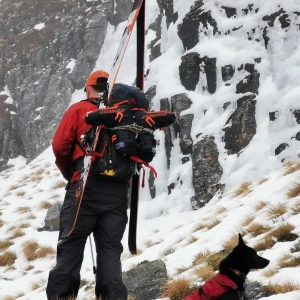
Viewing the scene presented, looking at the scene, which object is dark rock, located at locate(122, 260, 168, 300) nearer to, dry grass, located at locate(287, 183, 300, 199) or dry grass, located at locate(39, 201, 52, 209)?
dry grass, located at locate(287, 183, 300, 199)

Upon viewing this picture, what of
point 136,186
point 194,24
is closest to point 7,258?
point 136,186

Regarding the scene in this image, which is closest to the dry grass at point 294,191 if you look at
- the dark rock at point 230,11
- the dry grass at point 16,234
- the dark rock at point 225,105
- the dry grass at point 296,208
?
the dry grass at point 296,208

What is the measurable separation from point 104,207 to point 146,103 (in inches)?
41.7

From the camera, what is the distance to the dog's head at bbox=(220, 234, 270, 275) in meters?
3.94

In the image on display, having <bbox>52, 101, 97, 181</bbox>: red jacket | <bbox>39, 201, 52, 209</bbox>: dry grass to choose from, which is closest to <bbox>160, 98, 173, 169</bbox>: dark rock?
<bbox>39, 201, 52, 209</bbox>: dry grass

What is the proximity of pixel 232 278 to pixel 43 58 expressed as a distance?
28.3m

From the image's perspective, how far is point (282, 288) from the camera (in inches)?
175

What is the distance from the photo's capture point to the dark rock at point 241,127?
12656 mm

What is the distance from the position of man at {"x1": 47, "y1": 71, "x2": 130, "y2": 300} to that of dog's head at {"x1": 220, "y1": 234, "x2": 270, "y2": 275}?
94 centimetres

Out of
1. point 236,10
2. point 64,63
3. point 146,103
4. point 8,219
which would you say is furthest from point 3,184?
point 146,103

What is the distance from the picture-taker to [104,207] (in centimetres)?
410

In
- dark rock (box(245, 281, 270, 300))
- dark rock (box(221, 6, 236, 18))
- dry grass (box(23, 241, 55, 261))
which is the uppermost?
dark rock (box(221, 6, 236, 18))

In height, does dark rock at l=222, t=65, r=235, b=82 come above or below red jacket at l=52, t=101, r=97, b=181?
below

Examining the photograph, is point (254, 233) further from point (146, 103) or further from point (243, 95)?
point (243, 95)
